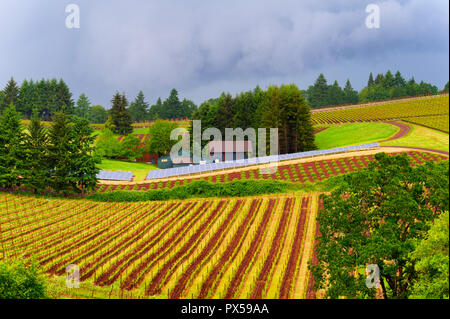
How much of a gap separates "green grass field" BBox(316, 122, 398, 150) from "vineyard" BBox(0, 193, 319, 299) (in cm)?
3900

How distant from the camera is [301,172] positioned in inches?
2344

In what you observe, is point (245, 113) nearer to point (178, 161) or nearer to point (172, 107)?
point (178, 161)

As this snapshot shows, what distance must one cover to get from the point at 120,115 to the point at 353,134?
67.8m

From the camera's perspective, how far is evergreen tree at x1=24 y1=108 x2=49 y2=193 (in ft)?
172

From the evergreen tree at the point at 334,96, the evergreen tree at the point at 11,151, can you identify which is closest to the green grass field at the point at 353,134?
the evergreen tree at the point at 11,151

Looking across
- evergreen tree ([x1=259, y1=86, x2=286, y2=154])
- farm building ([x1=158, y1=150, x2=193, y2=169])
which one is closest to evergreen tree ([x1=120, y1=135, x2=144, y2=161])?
farm building ([x1=158, y1=150, x2=193, y2=169])

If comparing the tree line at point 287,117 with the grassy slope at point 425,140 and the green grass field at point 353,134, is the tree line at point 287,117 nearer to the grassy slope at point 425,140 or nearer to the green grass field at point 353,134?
the green grass field at point 353,134

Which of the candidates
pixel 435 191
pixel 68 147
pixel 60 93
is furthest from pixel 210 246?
pixel 60 93

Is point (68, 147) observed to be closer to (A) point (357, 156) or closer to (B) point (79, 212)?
(B) point (79, 212)

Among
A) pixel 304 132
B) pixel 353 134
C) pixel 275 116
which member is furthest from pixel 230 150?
pixel 353 134

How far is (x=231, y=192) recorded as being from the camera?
50938mm

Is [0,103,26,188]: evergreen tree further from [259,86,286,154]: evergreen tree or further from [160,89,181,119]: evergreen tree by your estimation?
[160,89,181,119]: evergreen tree

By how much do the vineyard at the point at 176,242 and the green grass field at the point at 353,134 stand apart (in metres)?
39.0

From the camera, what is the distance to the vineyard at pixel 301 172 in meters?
57.5
